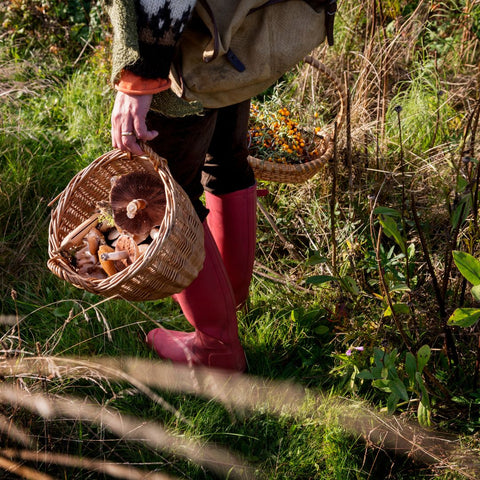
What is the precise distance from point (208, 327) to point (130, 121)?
31.2 inches

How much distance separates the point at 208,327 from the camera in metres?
1.89

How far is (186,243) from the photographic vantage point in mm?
1514

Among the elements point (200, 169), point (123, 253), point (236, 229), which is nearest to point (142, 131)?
point (200, 169)

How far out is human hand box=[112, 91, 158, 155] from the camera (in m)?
1.33

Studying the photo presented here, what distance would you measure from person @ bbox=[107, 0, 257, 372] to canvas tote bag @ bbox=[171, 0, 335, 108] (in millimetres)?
69

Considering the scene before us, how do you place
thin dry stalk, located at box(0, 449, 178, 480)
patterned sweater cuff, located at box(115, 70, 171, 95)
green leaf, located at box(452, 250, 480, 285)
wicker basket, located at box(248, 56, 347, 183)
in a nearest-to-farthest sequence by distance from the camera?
patterned sweater cuff, located at box(115, 70, 171, 95) < green leaf, located at box(452, 250, 480, 285) < thin dry stalk, located at box(0, 449, 178, 480) < wicker basket, located at box(248, 56, 347, 183)

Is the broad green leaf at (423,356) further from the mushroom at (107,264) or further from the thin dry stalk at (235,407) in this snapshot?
the mushroom at (107,264)

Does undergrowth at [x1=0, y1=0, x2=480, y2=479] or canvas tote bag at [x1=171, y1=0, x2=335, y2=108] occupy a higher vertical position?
canvas tote bag at [x1=171, y1=0, x2=335, y2=108]

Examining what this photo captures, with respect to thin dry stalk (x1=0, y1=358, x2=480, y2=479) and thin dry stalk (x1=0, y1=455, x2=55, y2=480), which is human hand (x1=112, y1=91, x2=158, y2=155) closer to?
thin dry stalk (x1=0, y1=358, x2=480, y2=479)

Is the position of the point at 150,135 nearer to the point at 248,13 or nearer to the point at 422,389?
the point at 248,13

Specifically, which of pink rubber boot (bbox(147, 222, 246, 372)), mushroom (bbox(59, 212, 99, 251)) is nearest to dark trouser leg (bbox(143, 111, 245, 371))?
pink rubber boot (bbox(147, 222, 246, 372))

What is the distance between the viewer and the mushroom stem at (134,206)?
168 centimetres

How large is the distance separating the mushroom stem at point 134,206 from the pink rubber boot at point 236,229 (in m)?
0.33

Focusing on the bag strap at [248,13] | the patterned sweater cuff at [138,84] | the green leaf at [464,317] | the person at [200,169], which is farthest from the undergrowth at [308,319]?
the patterned sweater cuff at [138,84]
